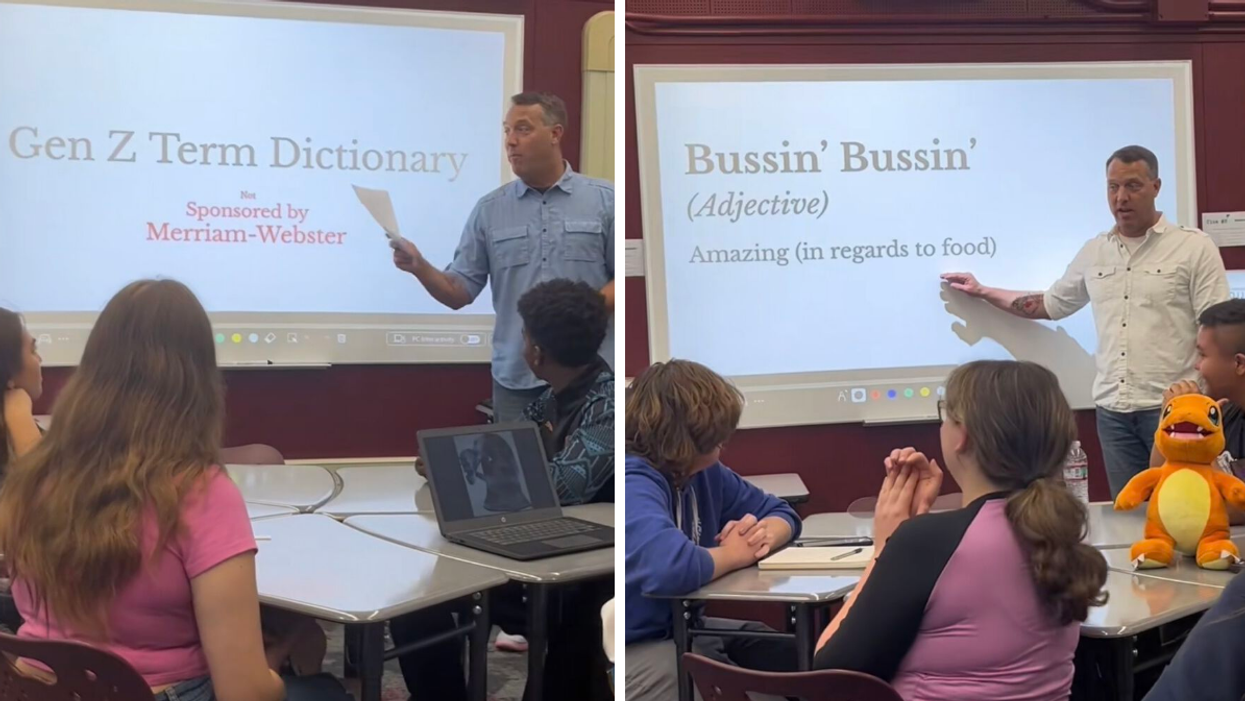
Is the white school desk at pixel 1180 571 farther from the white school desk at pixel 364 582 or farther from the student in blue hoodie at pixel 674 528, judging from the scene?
the white school desk at pixel 364 582

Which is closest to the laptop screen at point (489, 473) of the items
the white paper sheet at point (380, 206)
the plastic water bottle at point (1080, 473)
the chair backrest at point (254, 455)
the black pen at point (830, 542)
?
the chair backrest at point (254, 455)

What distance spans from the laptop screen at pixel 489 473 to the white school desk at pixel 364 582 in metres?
0.11

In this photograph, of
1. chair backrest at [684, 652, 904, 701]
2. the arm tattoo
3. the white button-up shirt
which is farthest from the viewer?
the arm tattoo

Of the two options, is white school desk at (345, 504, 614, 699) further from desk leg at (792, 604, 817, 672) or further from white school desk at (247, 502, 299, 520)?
desk leg at (792, 604, 817, 672)

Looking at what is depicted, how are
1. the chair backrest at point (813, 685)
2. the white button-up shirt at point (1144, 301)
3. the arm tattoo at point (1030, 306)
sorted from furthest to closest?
the arm tattoo at point (1030, 306)
the white button-up shirt at point (1144, 301)
the chair backrest at point (813, 685)

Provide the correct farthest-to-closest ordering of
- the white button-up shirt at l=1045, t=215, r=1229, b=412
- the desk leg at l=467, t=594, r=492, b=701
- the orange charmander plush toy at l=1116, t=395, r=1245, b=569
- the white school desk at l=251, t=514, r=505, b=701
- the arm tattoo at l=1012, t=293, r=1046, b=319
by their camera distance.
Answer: the arm tattoo at l=1012, t=293, r=1046, b=319, the white button-up shirt at l=1045, t=215, r=1229, b=412, the orange charmander plush toy at l=1116, t=395, r=1245, b=569, the desk leg at l=467, t=594, r=492, b=701, the white school desk at l=251, t=514, r=505, b=701

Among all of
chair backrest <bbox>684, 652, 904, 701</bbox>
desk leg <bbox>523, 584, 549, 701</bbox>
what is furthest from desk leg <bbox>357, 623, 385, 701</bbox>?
chair backrest <bbox>684, 652, 904, 701</bbox>

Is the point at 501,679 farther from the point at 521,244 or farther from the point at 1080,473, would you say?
the point at 1080,473

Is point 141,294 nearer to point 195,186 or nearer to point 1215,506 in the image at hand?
point 195,186

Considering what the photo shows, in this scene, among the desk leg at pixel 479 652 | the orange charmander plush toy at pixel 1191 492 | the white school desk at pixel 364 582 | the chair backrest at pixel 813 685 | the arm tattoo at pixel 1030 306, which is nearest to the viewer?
the chair backrest at pixel 813 685

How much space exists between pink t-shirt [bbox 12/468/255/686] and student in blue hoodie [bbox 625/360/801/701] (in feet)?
1.80

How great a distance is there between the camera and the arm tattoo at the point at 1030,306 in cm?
168

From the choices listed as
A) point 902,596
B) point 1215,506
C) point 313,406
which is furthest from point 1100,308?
point 313,406

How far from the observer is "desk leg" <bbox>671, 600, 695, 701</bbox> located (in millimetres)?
1342
